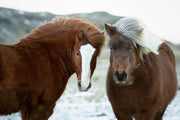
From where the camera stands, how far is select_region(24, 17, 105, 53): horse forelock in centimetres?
335

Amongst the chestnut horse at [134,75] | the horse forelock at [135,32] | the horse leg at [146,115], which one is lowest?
the horse leg at [146,115]

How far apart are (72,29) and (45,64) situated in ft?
2.77

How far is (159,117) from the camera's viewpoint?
4469 millimetres

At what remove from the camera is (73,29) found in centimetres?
355

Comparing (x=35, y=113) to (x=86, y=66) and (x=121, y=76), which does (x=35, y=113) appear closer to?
(x=86, y=66)

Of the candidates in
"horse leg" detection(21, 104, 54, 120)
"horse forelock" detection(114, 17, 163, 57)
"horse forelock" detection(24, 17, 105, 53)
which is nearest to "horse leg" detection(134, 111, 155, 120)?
"horse forelock" detection(114, 17, 163, 57)

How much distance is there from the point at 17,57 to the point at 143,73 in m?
2.04

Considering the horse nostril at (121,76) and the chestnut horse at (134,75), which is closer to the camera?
the horse nostril at (121,76)

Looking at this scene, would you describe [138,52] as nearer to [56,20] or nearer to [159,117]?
[56,20]

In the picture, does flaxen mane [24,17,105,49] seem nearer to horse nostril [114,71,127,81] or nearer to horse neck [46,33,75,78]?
horse neck [46,33,75,78]

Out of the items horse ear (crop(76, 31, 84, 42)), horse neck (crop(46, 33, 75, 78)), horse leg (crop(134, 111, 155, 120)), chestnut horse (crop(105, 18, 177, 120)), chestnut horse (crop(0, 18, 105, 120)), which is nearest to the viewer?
chestnut horse (crop(0, 18, 105, 120))

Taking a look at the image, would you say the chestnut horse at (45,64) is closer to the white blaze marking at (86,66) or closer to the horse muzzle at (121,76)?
the white blaze marking at (86,66)

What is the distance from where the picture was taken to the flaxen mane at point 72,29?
3.35 meters

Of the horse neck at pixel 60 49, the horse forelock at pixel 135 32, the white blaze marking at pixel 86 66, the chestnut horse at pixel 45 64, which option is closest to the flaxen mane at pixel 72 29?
the chestnut horse at pixel 45 64
